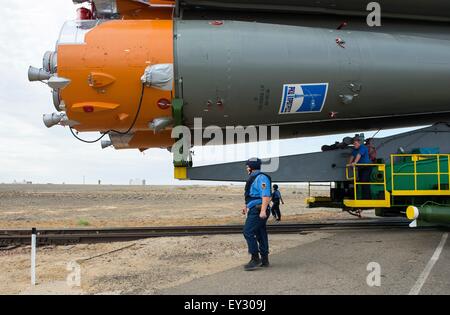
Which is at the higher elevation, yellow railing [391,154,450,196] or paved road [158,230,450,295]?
yellow railing [391,154,450,196]

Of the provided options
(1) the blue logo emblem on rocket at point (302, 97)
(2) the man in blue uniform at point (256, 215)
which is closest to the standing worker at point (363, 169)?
(1) the blue logo emblem on rocket at point (302, 97)

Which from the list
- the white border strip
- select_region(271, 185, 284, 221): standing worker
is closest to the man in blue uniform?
the white border strip

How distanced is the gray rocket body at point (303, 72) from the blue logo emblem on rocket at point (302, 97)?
0.06ft

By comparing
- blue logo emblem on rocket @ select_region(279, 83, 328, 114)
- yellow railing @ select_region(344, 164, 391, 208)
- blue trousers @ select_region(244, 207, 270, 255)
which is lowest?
blue trousers @ select_region(244, 207, 270, 255)

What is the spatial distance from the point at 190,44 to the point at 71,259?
173 inches

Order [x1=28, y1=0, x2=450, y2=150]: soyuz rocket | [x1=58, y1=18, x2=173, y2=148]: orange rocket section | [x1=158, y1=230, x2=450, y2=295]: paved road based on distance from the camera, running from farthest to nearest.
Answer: [x1=28, y1=0, x2=450, y2=150]: soyuz rocket → [x1=58, y1=18, x2=173, y2=148]: orange rocket section → [x1=158, y1=230, x2=450, y2=295]: paved road

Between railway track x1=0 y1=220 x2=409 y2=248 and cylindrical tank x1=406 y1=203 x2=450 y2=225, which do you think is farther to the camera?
railway track x1=0 y1=220 x2=409 y2=248

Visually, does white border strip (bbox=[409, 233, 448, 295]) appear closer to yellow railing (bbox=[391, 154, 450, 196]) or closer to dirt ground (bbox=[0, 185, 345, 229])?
yellow railing (bbox=[391, 154, 450, 196])

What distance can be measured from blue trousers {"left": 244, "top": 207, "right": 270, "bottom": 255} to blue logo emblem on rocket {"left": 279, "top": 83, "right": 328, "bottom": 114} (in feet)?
9.68

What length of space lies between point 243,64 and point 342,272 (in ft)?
13.6

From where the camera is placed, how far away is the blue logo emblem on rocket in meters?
8.06

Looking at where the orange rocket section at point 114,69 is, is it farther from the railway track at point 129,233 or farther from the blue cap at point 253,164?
the railway track at point 129,233

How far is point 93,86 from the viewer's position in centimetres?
751
